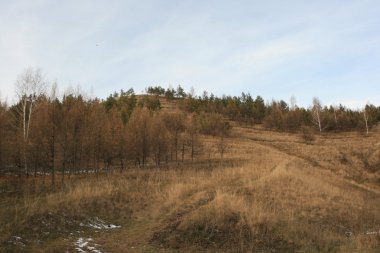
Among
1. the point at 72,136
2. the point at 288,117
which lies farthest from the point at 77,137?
the point at 288,117

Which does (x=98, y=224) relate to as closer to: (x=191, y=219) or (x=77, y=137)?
(x=191, y=219)

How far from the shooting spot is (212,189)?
72.7ft

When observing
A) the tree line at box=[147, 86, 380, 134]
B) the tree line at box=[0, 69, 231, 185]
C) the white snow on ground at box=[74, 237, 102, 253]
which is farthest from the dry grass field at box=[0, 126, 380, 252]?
the tree line at box=[147, 86, 380, 134]

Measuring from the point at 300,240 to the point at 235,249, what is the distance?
2.65m

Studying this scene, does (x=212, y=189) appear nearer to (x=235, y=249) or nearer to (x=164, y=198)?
(x=164, y=198)

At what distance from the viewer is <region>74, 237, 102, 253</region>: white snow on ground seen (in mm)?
11491

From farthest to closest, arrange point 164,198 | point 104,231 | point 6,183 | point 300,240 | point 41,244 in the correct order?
1. point 6,183
2. point 164,198
3. point 104,231
4. point 300,240
5. point 41,244

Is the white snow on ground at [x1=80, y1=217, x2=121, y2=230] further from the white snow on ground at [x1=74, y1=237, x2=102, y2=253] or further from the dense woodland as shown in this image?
the dense woodland

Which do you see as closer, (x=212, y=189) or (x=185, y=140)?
(x=212, y=189)

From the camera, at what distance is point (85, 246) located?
12.0m

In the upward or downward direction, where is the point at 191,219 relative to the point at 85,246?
upward

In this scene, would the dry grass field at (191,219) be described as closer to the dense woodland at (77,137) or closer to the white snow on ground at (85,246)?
the white snow on ground at (85,246)

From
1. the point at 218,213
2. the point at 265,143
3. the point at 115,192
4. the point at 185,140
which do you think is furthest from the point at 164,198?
the point at 265,143

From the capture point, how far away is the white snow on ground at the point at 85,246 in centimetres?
1149
